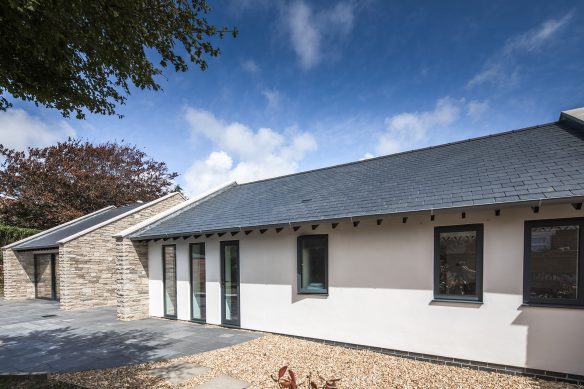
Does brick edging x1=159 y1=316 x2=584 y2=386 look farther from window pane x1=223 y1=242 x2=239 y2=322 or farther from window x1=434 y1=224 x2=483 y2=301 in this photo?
window pane x1=223 y1=242 x2=239 y2=322

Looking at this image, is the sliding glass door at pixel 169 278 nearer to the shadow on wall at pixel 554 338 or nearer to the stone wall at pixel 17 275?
the shadow on wall at pixel 554 338

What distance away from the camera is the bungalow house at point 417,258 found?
18.6ft

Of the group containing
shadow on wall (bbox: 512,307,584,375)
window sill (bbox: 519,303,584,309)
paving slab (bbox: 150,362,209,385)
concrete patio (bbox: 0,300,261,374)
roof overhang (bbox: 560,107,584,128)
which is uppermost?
roof overhang (bbox: 560,107,584,128)

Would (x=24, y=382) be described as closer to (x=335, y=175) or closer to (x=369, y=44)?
(x=335, y=175)

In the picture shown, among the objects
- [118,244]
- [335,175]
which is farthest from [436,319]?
[118,244]

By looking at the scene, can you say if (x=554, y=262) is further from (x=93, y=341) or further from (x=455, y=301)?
(x=93, y=341)

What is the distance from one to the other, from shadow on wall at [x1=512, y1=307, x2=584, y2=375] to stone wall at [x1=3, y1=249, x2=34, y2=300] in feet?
76.9

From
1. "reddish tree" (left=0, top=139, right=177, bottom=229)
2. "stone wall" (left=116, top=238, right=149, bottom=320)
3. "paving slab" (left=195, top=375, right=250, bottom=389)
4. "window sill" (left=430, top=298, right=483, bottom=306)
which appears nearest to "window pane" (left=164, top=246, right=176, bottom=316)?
"stone wall" (left=116, top=238, right=149, bottom=320)

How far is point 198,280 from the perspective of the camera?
10609mm

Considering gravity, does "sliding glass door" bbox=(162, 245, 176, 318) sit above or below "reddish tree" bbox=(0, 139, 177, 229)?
below

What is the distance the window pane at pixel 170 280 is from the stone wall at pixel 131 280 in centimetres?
92

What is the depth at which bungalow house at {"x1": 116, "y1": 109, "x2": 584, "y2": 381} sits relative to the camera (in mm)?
5664

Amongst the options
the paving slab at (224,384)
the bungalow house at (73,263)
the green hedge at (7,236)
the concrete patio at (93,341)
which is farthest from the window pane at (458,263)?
the green hedge at (7,236)

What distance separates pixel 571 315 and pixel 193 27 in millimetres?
8196
